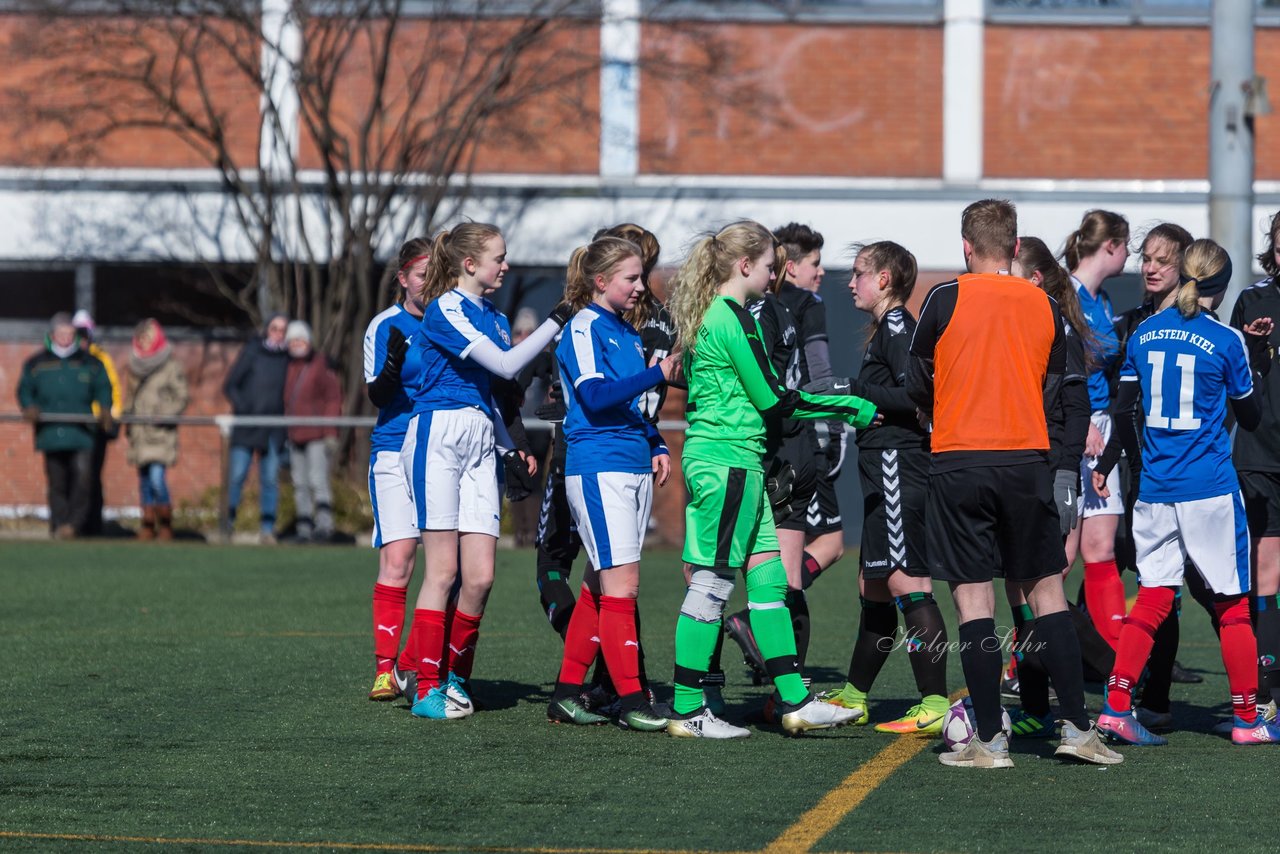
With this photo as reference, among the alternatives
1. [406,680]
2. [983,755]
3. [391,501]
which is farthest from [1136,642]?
[391,501]

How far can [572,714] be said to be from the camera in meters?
7.02

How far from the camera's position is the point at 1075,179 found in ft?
60.5

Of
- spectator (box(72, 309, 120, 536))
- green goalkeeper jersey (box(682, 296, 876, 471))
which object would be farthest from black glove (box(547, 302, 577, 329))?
spectator (box(72, 309, 120, 536))

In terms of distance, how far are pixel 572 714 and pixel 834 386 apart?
1.64m

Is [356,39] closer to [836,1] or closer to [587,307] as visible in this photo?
[836,1]

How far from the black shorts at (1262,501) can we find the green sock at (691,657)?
1.98m

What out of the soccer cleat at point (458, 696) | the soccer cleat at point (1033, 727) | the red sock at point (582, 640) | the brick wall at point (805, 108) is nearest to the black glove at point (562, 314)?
the red sock at point (582, 640)

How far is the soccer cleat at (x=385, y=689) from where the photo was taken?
24.8 ft

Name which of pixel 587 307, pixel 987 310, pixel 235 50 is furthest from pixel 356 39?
pixel 987 310

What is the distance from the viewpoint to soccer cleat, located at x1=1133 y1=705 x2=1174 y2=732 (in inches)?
276

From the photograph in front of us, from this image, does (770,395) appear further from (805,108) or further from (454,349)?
(805,108)

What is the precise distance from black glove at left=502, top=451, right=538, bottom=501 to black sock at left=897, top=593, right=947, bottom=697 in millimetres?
1567

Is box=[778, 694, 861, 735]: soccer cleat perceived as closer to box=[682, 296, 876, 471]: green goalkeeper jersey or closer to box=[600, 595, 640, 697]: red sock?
box=[600, 595, 640, 697]: red sock

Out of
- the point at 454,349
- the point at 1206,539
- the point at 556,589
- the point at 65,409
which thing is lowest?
the point at 556,589
